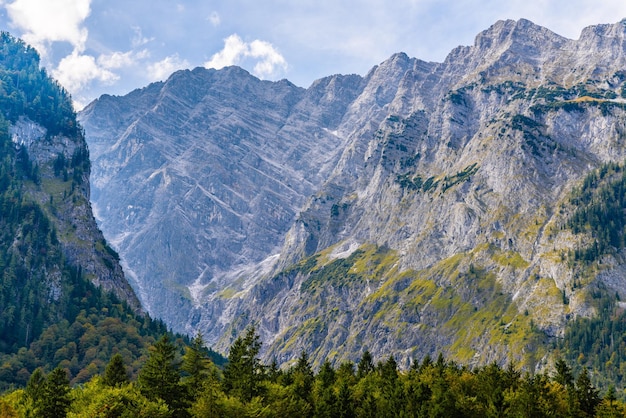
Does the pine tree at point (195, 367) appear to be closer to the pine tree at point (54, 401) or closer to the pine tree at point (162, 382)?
the pine tree at point (162, 382)

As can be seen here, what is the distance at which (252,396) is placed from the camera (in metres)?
101

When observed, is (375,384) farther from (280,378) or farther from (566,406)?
(566,406)

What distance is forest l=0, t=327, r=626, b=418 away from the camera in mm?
85000

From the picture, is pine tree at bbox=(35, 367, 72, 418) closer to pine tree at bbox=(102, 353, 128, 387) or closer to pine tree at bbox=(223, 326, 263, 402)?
pine tree at bbox=(102, 353, 128, 387)

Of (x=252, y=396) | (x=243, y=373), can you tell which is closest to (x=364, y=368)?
(x=243, y=373)

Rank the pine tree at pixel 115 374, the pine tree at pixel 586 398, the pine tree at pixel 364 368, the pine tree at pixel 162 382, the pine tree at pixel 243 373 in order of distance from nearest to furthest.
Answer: the pine tree at pixel 162 382
the pine tree at pixel 243 373
the pine tree at pixel 115 374
the pine tree at pixel 586 398
the pine tree at pixel 364 368

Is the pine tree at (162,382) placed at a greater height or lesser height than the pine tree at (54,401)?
greater

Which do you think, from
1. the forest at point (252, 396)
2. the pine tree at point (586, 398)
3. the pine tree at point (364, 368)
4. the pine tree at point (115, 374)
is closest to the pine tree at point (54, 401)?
the forest at point (252, 396)

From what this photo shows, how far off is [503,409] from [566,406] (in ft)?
43.7

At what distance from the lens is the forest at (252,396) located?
279 feet

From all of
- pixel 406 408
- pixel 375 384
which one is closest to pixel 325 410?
pixel 406 408

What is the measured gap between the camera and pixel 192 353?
102188 millimetres

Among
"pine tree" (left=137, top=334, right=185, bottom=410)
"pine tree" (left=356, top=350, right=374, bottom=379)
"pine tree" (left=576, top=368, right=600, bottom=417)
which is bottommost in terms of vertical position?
"pine tree" (left=137, top=334, right=185, bottom=410)

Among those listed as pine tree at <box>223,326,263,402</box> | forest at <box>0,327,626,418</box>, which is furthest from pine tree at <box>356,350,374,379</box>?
pine tree at <box>223,326,263,402</box>
